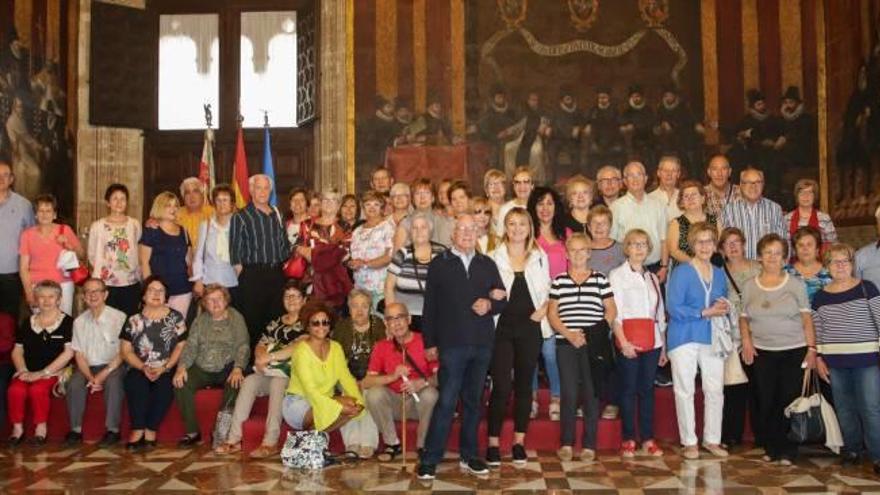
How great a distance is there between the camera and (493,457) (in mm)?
6762

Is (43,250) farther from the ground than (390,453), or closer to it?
farther from the ground

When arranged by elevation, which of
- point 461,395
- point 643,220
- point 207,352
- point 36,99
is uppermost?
point 36,99

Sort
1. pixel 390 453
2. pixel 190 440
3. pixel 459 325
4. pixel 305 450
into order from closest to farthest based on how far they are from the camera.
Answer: pixel 459 325, pixel 305 450, pixel 390 453, pixel 190 440

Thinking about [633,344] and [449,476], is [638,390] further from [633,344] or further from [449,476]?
[449,476]

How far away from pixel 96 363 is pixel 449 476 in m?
3.50

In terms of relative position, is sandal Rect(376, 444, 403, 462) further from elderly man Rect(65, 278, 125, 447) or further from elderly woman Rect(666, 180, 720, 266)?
elderly woman Rect(666, 180, 720, 266)

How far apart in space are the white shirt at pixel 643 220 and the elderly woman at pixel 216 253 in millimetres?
3474

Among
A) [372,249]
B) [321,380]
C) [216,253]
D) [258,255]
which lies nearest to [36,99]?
[216,253]

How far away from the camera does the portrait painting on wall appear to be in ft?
38.3

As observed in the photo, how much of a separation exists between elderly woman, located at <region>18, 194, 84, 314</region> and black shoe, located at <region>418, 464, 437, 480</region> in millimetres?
4150

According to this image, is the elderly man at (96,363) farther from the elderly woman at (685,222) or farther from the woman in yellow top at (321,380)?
the elderly woman at (685,222)

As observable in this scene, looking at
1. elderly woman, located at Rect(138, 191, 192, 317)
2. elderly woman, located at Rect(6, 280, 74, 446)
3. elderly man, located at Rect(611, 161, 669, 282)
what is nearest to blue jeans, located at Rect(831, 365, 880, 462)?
elderly man, located at Rect(611, 161, 669, 282)

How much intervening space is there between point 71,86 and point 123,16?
1493 millimetres

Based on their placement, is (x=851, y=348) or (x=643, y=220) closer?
(x=851, y=348)
